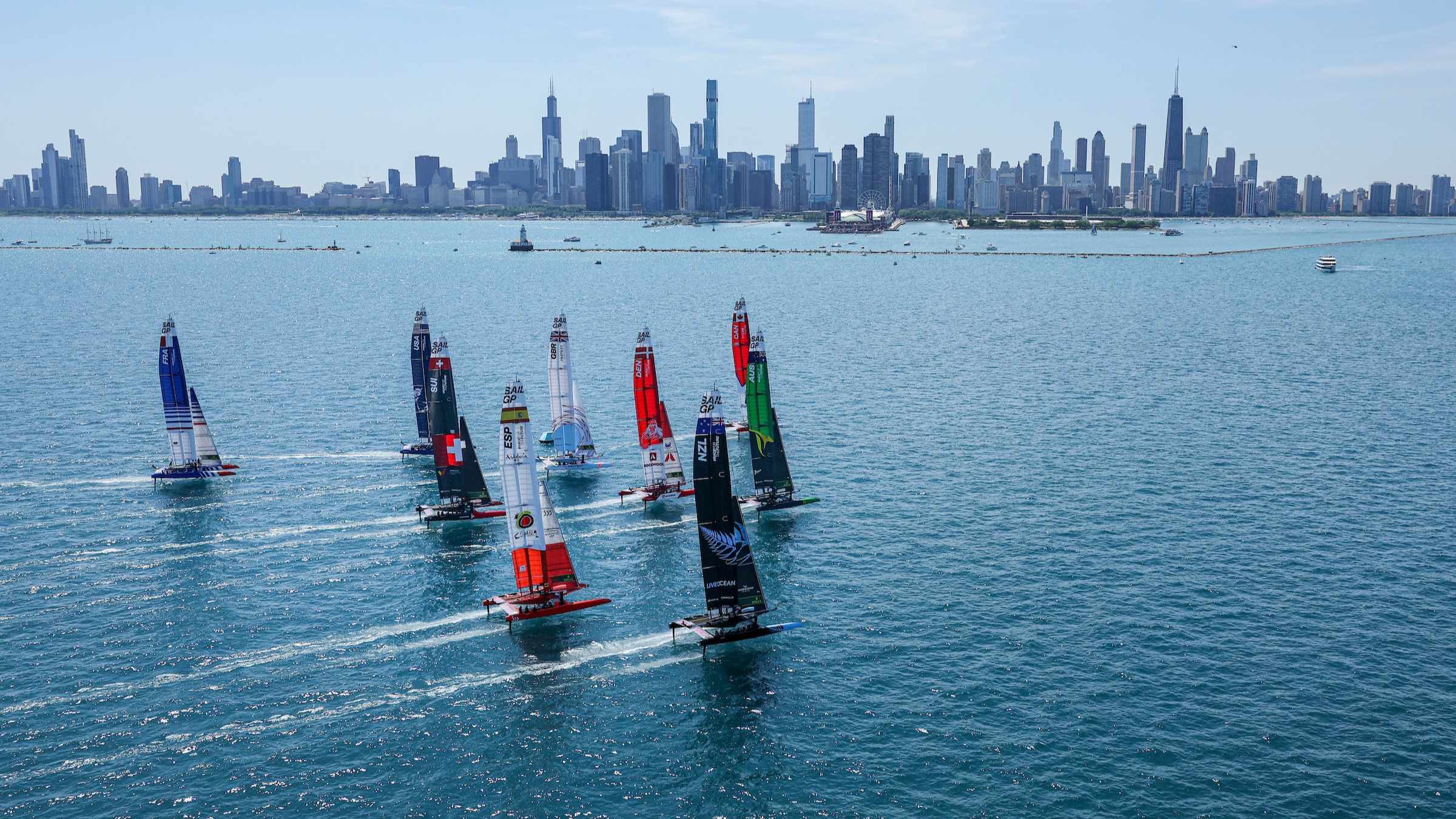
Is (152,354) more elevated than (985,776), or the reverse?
(152,354)

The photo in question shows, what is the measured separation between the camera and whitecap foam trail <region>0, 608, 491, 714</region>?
48906 mm

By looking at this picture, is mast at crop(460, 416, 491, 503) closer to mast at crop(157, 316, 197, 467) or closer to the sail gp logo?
the sail gp logo

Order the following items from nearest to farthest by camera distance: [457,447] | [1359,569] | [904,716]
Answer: [904,716] < [1359,569] < [457,447]

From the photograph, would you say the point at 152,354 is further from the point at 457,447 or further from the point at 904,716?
the point at 904,716

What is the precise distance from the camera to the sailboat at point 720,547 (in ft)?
187

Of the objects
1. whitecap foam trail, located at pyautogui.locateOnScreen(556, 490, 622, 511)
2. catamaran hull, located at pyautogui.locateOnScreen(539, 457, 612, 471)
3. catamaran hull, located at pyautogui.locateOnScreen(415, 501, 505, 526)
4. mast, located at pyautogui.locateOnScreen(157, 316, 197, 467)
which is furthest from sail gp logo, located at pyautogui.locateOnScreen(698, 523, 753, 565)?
mast, located at pyautogui.locateOnScreen(157, 316, 197, 467)

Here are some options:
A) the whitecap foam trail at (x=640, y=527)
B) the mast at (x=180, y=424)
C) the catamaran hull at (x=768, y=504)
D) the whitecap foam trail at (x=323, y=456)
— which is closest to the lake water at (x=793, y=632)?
the whitecap foam trail at (x=640, y=527)

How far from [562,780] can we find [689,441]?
55372mm

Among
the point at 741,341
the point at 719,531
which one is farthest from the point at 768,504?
the point at 741,341

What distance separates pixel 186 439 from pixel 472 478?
26.9 metres

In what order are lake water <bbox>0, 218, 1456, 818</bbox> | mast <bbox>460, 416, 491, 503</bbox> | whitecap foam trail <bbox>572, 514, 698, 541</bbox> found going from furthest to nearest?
1. mast <bbox>460, 416, 491, 503</bbox>
2. whitecap foam trail <bbox>572, 514, 698, 541</bbox>
3. lake water <bbox>0, 218, 1456, 818</bbox>

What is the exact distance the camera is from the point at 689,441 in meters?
97.5

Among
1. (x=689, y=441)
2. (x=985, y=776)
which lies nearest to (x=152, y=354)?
(x=689, y=441)

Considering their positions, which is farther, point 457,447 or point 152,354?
point 152,354
